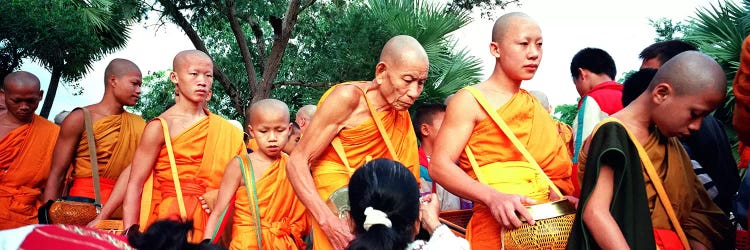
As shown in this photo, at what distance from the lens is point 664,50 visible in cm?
559

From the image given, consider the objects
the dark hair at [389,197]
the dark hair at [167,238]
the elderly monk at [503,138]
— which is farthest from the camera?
the elderly monk at [503,138]

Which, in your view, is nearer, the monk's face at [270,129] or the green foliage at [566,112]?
the monk's face at [270,129]

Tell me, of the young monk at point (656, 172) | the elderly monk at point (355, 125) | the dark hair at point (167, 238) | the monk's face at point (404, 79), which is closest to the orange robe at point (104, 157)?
the elderly monk at point (355, 125)

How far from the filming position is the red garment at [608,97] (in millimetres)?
5570

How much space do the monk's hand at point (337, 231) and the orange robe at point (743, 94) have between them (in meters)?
1.99

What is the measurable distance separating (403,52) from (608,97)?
1728mm

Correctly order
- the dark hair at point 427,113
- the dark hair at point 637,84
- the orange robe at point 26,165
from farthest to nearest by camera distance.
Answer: the orange robe at point 26,165 → the dark hair at point 427,113 → the dark hair at point 637,84

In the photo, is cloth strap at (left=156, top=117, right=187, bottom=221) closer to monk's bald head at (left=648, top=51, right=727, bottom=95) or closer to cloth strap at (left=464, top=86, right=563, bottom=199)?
cloth strap at (left=464, top=86, right=563, bottom=199)

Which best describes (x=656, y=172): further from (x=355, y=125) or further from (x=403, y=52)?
(x=355, y=125)

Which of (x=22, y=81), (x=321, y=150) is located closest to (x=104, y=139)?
(x=22, y=81)

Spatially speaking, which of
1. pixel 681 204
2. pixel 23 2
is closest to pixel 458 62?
pixel 23 2

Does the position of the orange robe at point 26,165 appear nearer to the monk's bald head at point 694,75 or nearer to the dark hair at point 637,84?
the dark hair at point 637,84

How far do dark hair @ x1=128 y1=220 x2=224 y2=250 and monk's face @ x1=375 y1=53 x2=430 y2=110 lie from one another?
7.63ft

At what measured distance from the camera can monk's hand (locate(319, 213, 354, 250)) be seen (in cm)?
435
